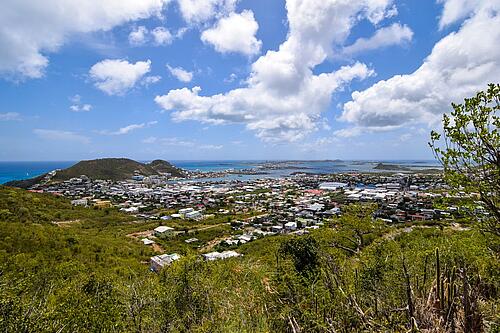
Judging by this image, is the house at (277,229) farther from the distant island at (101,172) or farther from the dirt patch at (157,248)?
the distant island at (101,172)

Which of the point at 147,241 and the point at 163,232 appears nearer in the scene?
the point at 147,241

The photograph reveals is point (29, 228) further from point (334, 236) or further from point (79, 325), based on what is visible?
point (334, 236)

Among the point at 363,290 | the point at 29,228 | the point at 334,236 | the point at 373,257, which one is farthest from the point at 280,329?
the point at 29,228

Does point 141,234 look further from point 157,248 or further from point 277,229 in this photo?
point 277,229

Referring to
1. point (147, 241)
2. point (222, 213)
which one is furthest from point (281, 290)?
point (222, 213)

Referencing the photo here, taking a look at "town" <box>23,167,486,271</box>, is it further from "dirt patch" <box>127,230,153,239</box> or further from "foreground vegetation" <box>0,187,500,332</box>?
"foreground vegetation" <box>0,187,500,332</box>

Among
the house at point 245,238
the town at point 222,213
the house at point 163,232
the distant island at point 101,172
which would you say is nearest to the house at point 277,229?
the town at point 222,213
